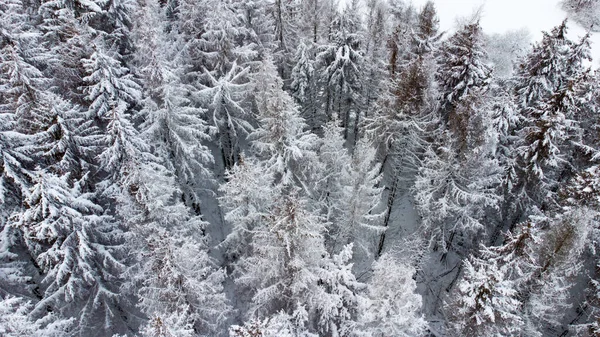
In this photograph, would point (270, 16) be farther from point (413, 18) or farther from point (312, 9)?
point (413, 18)

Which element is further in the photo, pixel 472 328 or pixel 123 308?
pixel 123 308

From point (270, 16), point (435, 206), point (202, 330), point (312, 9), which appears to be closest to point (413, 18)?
point (312, 9)

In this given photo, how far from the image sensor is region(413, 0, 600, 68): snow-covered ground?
46.7 metres

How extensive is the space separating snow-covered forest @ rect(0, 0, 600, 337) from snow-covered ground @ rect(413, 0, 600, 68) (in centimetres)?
2401

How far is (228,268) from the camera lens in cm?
2636

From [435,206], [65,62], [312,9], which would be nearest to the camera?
[65,62]

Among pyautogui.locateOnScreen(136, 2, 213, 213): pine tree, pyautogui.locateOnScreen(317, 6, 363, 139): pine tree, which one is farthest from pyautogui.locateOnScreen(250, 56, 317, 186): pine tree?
pyautogui.locateOnScreen(317, 6, 363, 139): pine tree

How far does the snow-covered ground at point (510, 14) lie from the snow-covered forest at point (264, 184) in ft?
78.8

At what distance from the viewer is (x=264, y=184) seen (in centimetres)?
1944

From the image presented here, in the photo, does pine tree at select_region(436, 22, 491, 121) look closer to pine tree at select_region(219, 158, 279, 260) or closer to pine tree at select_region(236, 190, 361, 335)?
pine tree at select_region(219, 158, 279, 260)

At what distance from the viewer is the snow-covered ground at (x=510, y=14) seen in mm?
46656

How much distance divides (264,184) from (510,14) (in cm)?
4687

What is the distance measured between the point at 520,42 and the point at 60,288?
50.9m

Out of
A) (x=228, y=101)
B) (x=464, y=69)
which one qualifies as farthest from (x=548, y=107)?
(x=228, y=101)
